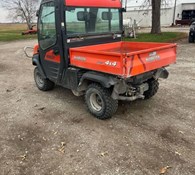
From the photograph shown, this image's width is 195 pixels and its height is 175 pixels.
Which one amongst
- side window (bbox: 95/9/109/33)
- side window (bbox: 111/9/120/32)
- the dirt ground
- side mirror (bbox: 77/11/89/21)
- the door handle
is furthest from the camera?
side window (bbox: 111/9/120/32)

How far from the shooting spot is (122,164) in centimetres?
307

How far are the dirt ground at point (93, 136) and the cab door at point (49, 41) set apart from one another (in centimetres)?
76

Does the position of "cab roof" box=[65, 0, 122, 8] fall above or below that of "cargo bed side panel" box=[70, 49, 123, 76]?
above

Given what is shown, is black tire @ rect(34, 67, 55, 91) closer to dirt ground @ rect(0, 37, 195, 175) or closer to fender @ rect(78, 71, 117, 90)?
dirt ground @ rect(0, 37, 195, 175)

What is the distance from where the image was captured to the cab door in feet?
15.1

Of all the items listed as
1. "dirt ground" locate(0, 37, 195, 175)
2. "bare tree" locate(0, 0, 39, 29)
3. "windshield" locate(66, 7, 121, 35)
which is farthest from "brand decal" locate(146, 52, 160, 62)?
"bare tree" locate(0, 0, 39, 29)

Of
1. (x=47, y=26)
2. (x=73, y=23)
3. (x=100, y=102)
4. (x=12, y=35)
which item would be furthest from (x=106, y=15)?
(x=12, y=35)

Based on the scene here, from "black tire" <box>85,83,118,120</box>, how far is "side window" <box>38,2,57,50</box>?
4.42 feet

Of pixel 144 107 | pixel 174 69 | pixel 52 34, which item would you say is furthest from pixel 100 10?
pixel 174 69

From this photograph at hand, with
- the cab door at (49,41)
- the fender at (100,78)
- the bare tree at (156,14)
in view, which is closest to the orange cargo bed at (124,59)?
the fender at (100,78)

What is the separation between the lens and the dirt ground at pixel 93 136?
10.0 feet

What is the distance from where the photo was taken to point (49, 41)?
16.2 ft

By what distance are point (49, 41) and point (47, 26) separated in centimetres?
31

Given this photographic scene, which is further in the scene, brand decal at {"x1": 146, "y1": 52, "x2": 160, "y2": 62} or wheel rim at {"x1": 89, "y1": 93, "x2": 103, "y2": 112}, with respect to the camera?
wheel rim at {"x1": 89, "y1": 93, "x2": 103, "y2": 112}
